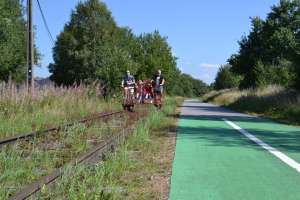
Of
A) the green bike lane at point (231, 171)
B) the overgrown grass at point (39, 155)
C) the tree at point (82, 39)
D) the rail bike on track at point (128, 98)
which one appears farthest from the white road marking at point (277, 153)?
the tree at point (82, 39)

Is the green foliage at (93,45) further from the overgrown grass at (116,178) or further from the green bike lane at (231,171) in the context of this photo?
the overgrown grass at (116,178)

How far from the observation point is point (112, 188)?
710 centimetres

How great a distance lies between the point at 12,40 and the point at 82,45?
26.8 m

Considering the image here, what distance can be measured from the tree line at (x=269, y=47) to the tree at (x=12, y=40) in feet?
74.7

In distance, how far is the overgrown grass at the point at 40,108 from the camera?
1522 centimetres

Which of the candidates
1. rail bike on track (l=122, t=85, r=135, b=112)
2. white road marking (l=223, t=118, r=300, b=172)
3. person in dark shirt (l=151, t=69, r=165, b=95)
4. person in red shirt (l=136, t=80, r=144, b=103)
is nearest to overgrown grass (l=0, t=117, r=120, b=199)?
white road marking (l=223, t=118, r=300, b=172)

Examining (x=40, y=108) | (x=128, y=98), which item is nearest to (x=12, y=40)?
(x=128, y=98)

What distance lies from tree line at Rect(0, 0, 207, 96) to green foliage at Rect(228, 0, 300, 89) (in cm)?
1118

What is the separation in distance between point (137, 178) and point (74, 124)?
662cm

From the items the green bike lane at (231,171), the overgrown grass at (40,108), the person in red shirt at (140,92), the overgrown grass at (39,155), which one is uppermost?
the person in red shirt at (140,92)

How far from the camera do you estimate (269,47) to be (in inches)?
2322

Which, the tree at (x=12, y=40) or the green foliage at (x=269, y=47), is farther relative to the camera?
the green foliage at (x=269, y=47)

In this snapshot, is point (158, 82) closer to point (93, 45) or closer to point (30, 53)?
point (30, 53)

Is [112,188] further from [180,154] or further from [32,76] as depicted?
[32,76]
